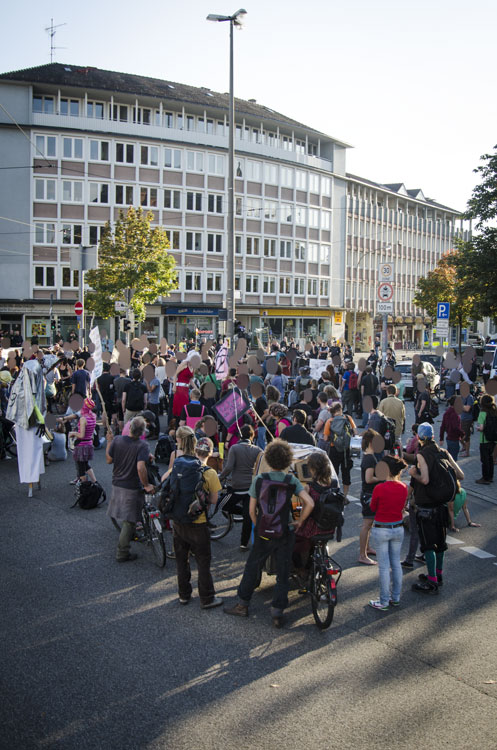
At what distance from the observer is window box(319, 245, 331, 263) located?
64250 mm

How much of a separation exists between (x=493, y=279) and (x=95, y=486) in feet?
65.0

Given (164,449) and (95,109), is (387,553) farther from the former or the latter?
(95,109)

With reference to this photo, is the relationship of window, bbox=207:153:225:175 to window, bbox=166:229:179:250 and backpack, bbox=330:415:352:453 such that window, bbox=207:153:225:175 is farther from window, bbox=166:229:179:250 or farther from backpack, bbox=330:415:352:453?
backpack, bbox=330:415:352:453

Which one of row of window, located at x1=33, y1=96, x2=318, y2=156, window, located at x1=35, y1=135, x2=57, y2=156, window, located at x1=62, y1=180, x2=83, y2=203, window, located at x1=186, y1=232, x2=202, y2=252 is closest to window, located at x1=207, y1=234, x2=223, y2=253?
window, located at x1=186, y1=232, x2=202, y2=252

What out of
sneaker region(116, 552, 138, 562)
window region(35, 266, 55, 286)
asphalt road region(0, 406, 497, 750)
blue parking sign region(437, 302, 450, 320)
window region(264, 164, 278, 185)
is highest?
window region(264, 164, 278, 185)

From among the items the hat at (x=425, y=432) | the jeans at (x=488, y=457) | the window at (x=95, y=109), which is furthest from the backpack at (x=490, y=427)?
the window at (x=95, y=109)

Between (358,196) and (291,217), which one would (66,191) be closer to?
(291,217)

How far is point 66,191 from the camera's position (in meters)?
48.8

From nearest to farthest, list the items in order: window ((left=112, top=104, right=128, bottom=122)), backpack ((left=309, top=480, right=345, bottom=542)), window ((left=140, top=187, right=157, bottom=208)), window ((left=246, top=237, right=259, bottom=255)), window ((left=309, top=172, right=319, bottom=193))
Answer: backpack ((left=309, top=480, right=345, bottom=542)) < window ((left=112, top=104, right=128, bottom=122)) < window ((left=140, top=187, right=157, bottom=208)) < window ((left=246, top=237, right=259, bottom=255)) < window ((left=309, top=172, right=319, bottom=193))

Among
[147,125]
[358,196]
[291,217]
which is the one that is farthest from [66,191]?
[358,196]

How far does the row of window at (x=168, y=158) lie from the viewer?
159 ft

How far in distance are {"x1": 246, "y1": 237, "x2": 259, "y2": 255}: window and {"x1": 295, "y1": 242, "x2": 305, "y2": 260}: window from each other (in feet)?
15.0

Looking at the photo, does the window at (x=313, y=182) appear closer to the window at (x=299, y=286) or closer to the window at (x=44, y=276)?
the window at (x=299, y=286)

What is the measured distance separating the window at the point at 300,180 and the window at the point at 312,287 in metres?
8.28
